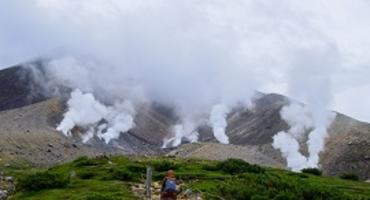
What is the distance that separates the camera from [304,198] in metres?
61.2

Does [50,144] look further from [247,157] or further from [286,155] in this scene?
[286,155]

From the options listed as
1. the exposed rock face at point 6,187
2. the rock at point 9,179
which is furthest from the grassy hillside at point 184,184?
the rock at point 9,179

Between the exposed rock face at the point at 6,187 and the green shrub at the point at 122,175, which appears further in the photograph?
the green shrub at the point at 122,175

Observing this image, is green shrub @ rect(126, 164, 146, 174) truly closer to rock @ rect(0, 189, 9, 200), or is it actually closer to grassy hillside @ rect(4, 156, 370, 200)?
grassy hillside @ rect(4, 156, 370, 200)

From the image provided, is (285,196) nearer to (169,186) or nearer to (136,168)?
(169,186)

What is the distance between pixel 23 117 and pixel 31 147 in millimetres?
33328

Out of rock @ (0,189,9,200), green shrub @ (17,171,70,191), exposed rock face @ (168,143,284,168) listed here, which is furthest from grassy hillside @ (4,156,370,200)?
exposed rock face @ (168,143,284,168)

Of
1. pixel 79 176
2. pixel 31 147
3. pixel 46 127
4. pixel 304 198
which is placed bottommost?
pixel 304 198

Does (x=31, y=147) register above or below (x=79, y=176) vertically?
above

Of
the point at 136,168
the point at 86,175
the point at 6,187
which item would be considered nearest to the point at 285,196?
the point at 86,175

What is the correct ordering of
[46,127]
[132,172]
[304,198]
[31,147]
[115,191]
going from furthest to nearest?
[46,127]
[31,147]
[132,172]
[115,191]
[304,198]

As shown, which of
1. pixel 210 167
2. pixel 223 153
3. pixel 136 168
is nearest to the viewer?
pixel 136 168

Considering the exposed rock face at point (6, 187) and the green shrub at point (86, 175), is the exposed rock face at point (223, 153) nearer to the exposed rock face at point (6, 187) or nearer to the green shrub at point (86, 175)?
the exposed rock face at point (6, 187)

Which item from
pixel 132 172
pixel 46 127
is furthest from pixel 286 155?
pixel 132 172
